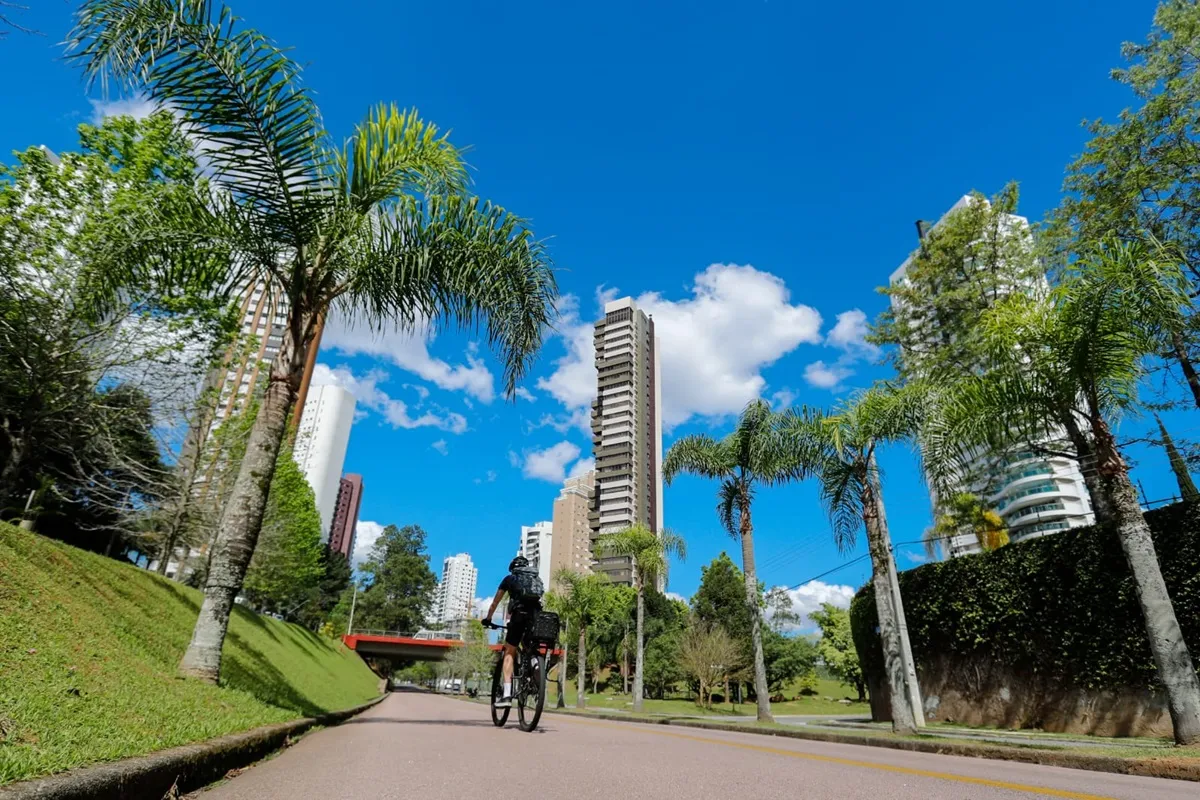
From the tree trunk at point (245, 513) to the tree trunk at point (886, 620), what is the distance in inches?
462

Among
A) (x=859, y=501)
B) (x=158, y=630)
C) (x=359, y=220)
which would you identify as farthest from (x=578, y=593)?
(x=359, y=220)

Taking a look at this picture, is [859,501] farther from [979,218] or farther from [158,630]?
[158,630]

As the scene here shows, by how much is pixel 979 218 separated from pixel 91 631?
23.5m

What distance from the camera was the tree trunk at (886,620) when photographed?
12.4m

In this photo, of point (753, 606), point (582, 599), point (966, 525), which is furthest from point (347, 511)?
point (753, 606)

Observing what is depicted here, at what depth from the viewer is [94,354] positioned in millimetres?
12711

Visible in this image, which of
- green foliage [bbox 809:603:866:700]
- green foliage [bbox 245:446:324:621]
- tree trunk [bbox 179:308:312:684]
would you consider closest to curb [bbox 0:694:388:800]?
tree trunk [bbox 179:308:312:684]

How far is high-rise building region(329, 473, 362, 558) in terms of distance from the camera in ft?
448

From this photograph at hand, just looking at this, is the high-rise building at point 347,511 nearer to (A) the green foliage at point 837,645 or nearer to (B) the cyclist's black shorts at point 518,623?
(A) the green foliage at point 837,645

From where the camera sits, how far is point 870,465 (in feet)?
50.5

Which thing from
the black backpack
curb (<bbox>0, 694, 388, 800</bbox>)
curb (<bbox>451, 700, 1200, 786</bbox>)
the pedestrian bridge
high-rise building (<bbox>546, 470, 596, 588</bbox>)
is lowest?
curb (<bbox>451, 700, 1200, 786</bbox>)

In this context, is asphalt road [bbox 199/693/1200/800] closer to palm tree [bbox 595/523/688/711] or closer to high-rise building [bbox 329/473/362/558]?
palm tree [bbox 595/523/688/711]

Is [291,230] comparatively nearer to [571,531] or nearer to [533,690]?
[533,690]

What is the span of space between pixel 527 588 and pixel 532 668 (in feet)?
3.08
